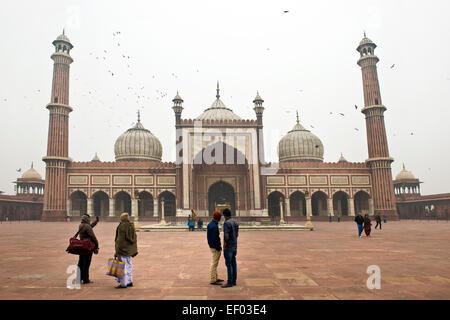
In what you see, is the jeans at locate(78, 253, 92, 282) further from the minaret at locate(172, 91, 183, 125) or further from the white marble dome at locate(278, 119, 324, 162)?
the white marble dome at locate(278, 119, 324, 162)

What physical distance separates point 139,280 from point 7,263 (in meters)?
3.79

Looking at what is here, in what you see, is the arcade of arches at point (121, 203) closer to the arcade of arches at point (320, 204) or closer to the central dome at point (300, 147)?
the arcade of arches at point (320, 204)

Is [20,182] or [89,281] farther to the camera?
[20,182]

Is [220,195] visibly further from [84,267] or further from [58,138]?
[84,267]

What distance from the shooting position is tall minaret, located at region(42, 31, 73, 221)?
32.3 m

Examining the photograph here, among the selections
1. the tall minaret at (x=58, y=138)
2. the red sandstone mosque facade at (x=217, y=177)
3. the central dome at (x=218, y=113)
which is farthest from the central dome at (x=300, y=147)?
the tall minaret at (x=58, y=138)

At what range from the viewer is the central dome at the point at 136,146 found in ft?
133

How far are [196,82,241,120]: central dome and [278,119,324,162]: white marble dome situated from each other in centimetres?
863

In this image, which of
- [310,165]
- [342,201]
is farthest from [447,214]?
[310,165]

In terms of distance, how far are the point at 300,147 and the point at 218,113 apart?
39.8ft

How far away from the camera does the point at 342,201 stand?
1487 inches

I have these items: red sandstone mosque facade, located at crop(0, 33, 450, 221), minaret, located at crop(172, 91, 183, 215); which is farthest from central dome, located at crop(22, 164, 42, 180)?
minaret, located at crop(172, 91, 183, 215)

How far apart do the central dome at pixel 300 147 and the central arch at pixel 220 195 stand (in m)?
12.4
